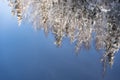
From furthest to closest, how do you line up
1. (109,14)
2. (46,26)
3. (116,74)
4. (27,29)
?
1. (116,74)
2. (27,29)
3. (46,26)
4. (109,14)

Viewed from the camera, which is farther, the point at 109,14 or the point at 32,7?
the point at 32,7

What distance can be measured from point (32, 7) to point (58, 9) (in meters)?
0.50

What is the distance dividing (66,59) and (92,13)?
10.0 m

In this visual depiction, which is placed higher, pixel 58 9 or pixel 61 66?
pixel 58 9

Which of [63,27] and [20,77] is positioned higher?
[63,27]

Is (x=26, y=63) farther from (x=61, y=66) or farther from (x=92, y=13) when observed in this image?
(x=92, y=13)

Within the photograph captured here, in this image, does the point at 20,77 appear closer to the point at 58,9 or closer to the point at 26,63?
the point at 26,63

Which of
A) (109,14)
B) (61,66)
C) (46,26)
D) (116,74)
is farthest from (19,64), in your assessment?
(109,14)

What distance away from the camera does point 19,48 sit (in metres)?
15.2

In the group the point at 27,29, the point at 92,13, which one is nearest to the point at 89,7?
the point at 92,13

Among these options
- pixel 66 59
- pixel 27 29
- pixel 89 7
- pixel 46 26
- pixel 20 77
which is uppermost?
pixel 89 7

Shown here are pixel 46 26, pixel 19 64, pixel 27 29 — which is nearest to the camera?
pixel 46 26

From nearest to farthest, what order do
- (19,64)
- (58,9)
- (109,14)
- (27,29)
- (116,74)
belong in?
(109,14)
(58,9)
(27,29)
(116,74)
(19,64)

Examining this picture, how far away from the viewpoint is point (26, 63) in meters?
16.8
